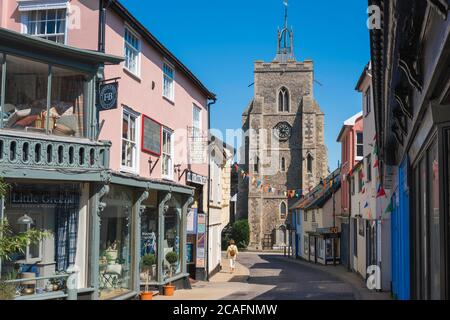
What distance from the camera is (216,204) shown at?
30.0 meters

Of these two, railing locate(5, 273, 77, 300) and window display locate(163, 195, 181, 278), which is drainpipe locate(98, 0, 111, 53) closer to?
Result: railing locate(5, 273, 77, 300)

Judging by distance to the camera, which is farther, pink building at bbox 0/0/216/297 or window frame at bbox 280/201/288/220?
window frame at bbox 280/201/288/220

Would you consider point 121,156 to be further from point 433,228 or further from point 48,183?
point 433,228

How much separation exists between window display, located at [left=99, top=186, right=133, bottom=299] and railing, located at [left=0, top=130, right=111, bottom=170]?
5.47ft

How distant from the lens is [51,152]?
1312 cm

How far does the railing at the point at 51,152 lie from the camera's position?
12.3 metres

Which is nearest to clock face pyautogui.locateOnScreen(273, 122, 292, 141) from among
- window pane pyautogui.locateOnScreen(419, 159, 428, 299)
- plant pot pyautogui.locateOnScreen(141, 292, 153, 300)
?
plant pot pyautogui.locateOnScreen(141, 292, 153, 300)

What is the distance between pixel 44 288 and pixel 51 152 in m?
2.91

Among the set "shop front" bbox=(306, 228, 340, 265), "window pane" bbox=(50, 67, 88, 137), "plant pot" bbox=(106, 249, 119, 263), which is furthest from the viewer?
"shop front" bbox=(306, 228, 340, 265)

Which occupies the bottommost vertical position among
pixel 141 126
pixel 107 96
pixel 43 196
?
pixel 43 196

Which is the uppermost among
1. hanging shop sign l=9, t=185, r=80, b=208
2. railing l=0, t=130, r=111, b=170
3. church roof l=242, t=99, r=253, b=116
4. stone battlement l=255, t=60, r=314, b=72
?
stone battlement l=255, t=60, r=314, b=72

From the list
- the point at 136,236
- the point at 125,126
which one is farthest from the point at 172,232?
the point at 125,126

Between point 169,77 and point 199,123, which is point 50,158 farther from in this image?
point 199,123

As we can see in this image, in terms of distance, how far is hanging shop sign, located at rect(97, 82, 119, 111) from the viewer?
14.0m
